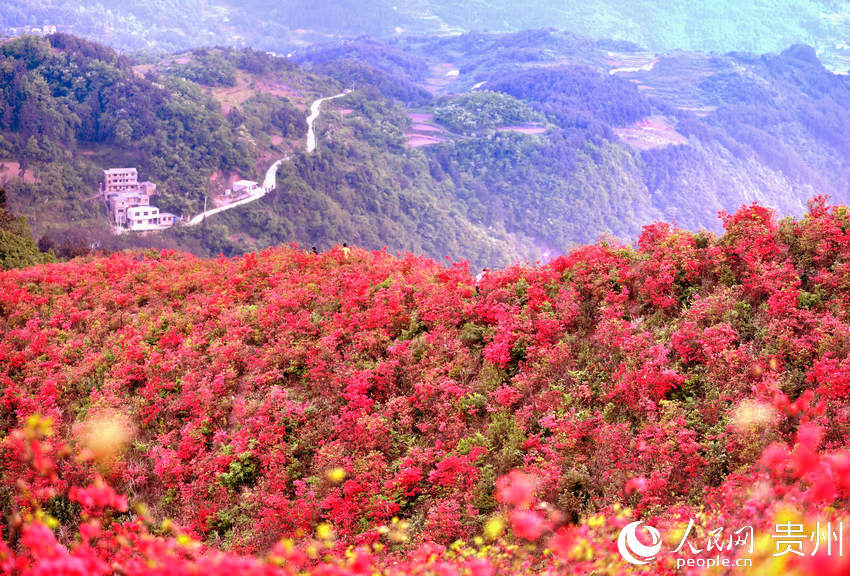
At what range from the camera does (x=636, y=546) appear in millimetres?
3699

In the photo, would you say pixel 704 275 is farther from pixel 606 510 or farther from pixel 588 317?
pixel 606 510

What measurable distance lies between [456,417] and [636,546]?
2316mm

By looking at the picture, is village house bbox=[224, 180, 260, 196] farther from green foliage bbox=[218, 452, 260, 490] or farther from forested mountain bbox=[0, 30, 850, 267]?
green foliage bbox=[218, 452, 260, 490]

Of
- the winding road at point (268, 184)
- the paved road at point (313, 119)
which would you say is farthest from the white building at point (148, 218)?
the paved road at point (313, 119)

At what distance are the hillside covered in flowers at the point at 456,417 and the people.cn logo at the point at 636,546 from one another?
0.06 metres

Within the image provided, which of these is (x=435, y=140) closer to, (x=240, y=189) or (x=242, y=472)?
(x=240, y=189)

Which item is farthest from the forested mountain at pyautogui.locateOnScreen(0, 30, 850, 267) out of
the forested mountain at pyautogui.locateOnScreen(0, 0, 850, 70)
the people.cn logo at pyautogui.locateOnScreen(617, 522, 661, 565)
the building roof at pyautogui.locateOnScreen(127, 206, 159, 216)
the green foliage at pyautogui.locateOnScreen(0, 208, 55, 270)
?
the people.cn logo at pyautogui.locateOnScreen(617, 522, 661, 565)

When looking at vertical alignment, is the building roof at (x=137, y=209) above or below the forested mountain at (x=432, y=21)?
below

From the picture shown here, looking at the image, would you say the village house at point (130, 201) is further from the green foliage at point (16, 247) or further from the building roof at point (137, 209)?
the green foliage at point (16, 247)

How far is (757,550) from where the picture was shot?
122 inches

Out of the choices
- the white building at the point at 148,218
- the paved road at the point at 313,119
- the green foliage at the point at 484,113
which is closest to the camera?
the white building at the point at 148,218

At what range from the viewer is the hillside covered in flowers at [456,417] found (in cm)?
387

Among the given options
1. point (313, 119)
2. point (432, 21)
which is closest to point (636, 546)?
point (313, 119)

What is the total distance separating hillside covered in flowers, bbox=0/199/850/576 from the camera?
3.87 meters
